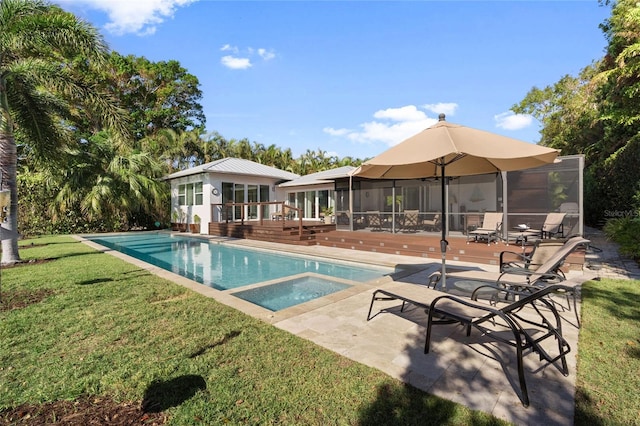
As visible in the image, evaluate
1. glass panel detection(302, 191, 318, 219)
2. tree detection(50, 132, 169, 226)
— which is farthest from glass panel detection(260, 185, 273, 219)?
tree detection(50, 132, 169, 226)

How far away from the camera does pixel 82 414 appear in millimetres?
2379

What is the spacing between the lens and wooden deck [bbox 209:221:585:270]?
9.09m

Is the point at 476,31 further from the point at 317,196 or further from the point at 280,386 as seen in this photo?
the point at 280,386

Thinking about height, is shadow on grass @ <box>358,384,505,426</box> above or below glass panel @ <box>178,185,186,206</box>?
below

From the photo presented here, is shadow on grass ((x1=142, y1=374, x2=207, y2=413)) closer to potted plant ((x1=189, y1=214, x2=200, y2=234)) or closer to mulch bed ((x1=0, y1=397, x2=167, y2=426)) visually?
mulch bed ((x1=0, y1=397, x2=167, y2=426))

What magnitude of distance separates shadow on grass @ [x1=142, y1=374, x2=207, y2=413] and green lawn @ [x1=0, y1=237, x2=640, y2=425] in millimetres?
11

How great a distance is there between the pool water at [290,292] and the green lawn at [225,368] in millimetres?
1293

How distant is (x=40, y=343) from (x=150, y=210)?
20880mm

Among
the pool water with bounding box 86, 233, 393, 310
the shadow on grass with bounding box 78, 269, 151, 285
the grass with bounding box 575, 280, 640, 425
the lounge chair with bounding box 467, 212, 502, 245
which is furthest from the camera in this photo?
the lounge chair with bounding box 467, 212, 502, 245

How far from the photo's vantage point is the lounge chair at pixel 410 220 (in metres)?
13.4

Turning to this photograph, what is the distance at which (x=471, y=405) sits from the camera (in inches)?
95.7

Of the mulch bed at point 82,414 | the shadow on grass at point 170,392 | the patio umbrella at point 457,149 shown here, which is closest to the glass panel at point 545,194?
the patio umbrella at point 457,149

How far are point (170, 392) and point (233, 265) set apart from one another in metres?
8.08

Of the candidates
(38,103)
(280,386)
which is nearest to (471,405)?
(280,386)
